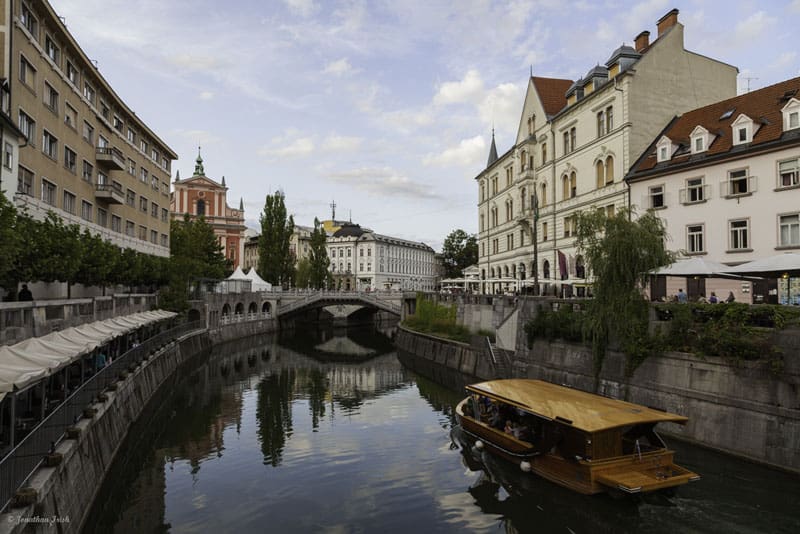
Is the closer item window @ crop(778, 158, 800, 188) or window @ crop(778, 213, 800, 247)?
window @ crop(778, 158, 800, 188)

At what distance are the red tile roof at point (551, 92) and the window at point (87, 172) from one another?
3820cm

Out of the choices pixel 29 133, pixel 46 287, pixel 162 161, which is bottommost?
pixel 46 287

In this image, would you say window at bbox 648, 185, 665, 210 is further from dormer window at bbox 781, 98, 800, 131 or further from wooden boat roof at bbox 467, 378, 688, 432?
wooden boat roof at bbox 467, 378, 688, 432

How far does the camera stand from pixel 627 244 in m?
24.5

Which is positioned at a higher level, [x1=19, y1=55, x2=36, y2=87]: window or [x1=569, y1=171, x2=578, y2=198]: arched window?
[x1=19, y1=55, x2=36, y2=87]: window

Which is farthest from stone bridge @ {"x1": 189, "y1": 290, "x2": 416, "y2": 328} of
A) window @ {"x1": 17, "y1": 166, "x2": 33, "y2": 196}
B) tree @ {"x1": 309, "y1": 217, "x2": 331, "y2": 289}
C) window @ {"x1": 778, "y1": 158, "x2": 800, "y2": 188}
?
window @ {"x1": 778, "y1": 158, "x2": 800, "y2": 188}

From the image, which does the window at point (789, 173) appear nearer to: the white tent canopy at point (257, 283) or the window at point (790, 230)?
the window at point (790, 230)

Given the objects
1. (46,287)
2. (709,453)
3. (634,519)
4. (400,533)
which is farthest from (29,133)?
(709,453)

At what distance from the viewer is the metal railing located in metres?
10.6

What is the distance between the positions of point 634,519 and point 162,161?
6147cm

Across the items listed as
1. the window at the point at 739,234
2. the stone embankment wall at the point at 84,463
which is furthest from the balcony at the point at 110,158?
the window at the point at 739,234

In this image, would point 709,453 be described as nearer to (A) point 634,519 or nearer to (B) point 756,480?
(B) point 756,480

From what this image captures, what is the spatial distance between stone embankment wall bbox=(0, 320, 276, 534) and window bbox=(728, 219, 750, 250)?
32.7m

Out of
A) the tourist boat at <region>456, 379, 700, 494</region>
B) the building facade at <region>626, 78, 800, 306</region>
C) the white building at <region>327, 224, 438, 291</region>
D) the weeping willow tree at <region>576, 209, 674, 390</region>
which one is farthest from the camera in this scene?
the white building at <region>327, 224, 438, 291</region>
